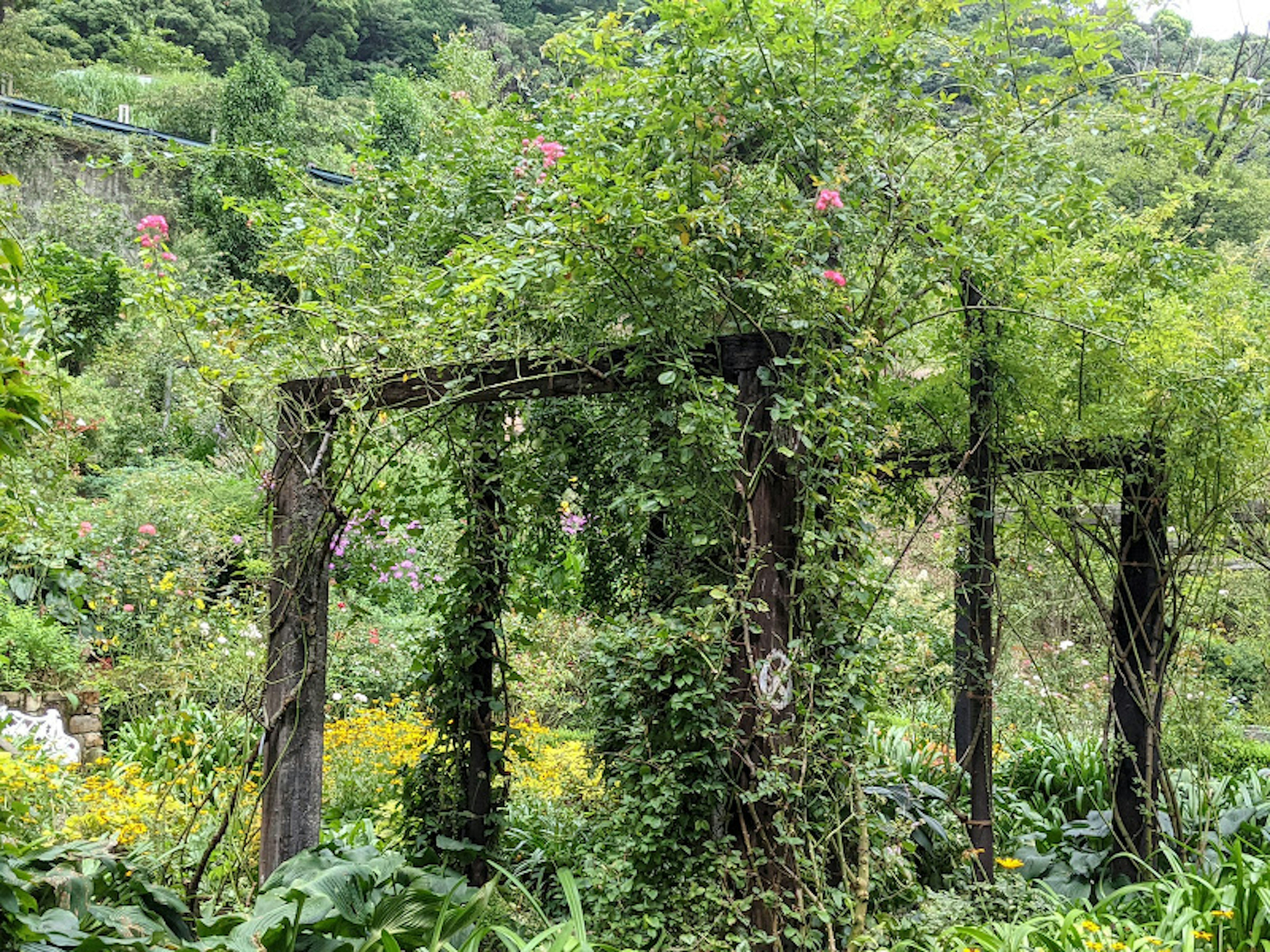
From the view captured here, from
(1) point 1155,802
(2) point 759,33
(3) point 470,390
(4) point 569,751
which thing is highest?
(2) point 759,33

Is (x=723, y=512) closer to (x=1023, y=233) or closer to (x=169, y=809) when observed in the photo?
(x=1023, y=233)

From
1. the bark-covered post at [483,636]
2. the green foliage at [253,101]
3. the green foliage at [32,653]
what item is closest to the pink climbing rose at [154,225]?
the bark-covered post at [483,636]

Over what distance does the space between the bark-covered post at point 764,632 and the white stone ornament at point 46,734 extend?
3327 mm

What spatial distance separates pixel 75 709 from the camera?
552 centimetres

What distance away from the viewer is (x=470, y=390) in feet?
10.2

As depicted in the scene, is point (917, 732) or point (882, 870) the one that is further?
point (917, 732)

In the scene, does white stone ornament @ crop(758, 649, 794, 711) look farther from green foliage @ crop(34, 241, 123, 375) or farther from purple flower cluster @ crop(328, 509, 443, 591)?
green foliage @ crop(34, 241, 123, 375)

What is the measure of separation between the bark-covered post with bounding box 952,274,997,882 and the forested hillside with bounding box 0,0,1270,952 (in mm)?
19

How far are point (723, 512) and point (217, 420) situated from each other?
27.3 feet

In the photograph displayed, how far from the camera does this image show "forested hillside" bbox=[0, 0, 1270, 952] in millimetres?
2607

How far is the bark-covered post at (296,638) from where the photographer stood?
319 cm

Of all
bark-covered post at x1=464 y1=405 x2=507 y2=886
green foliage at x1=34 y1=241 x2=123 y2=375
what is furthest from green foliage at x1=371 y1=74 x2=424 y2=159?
bark-covered post at x1=464 y1=405 x2=507 y2=886

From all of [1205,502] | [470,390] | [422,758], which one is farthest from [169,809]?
[1205,502]

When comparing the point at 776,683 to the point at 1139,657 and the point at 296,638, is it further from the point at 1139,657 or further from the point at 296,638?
the point at 1139,657
